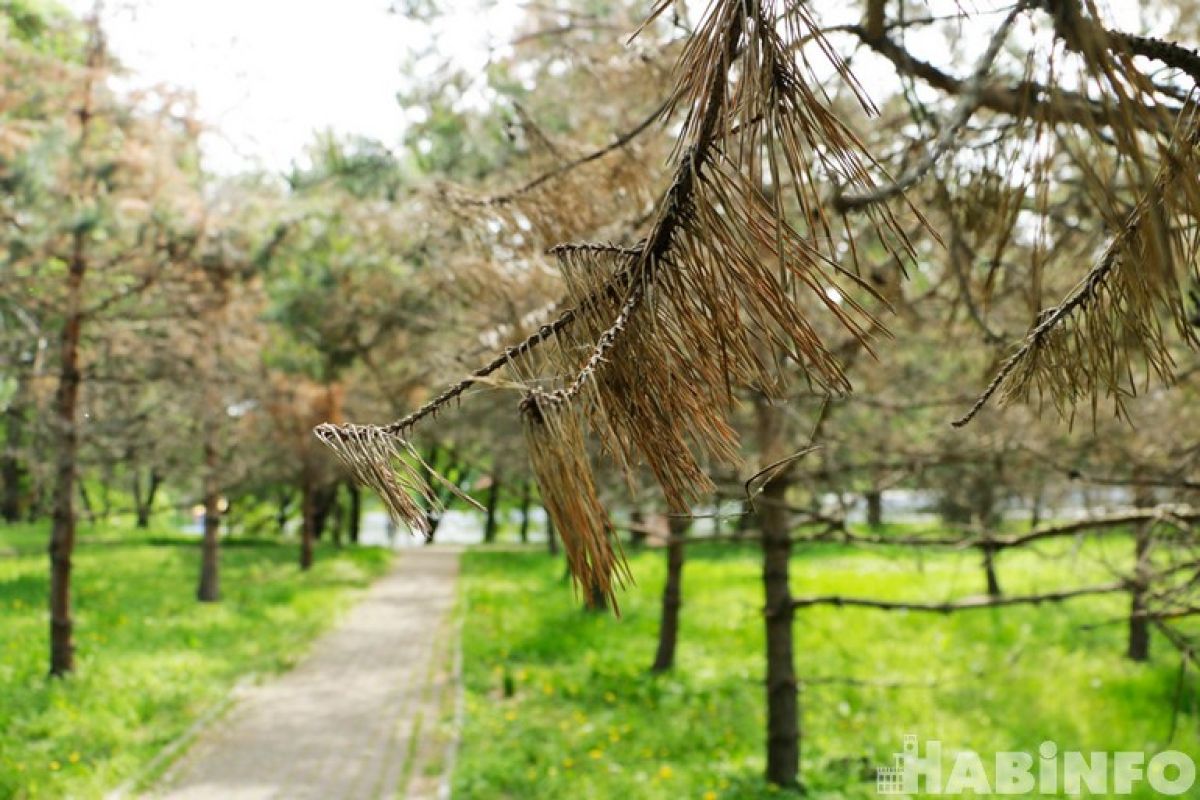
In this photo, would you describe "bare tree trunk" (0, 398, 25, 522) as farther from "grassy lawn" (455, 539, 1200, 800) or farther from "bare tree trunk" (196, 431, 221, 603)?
"bare tree trunk" (196, 431, 221, 603)

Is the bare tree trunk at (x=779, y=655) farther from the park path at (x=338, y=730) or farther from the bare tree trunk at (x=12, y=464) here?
the bare tree trunk at (x=12, y=464)

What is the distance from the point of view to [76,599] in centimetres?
1227

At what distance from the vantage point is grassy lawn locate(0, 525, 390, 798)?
712 centimetres

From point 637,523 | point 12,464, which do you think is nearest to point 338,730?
point 12,464

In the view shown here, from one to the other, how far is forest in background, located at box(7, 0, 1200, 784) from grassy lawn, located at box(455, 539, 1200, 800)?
558mm

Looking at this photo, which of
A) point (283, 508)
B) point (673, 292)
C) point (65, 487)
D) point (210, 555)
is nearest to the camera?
point (673, 292)

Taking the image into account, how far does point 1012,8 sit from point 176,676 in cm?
1051

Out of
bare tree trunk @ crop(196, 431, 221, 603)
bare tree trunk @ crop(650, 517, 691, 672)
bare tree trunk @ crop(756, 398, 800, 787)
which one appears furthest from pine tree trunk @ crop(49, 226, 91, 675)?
bare tree trunk @ crop(196, 431, 221, 603)

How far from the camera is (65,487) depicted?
A: 9.12 m

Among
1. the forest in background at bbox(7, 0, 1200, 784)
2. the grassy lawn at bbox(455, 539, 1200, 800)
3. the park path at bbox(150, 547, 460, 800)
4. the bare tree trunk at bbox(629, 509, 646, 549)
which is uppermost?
the forest in background at bbox(7, 0, 1200, 784)

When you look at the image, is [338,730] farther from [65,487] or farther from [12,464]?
[12,464]

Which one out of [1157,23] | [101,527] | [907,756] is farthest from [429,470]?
[101,527]

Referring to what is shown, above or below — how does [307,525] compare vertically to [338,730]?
above

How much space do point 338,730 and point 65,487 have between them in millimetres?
3376
